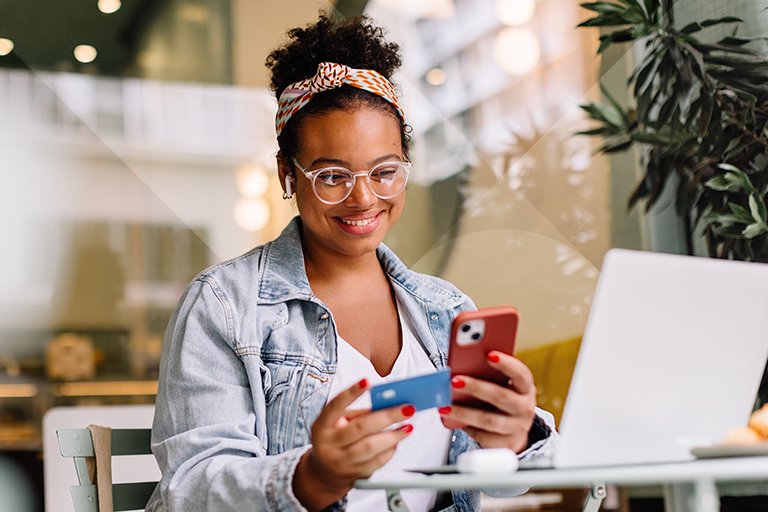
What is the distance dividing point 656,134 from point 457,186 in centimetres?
114

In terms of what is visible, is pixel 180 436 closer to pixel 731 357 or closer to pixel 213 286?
pixel 213 286

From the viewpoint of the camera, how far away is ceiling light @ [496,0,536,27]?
341cm

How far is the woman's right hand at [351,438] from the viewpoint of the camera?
0.78 m

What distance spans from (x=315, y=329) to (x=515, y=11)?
265cm

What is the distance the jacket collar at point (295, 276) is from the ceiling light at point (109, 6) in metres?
2.62

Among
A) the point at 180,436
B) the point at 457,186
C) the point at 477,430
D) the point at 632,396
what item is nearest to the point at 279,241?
the point at 180,436

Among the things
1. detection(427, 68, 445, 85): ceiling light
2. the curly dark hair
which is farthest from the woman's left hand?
detection(427, 68, 445, 85): ceiling light

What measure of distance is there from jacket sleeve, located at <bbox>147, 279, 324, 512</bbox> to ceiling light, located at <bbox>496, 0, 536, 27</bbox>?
8.72ft

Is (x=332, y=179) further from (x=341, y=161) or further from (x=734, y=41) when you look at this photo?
(x=734, y=41)

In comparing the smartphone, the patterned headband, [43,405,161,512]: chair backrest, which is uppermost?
the patterned headband

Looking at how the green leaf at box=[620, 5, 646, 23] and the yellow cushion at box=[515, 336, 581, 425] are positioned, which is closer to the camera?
the green leaf at box=[620, 5, 646, 23]

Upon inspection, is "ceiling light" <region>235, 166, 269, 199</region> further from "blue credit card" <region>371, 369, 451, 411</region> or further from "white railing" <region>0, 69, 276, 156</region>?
"blue credit card" <region>371, 369, 451, 411</region>

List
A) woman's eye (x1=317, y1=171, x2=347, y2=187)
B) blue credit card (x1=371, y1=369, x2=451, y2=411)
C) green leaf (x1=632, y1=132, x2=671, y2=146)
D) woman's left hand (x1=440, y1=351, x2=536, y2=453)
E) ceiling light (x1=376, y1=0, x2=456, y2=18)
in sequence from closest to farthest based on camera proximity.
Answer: blue credit card (x1=371, y1=369, x2=451, y2=411) → woman's left hand (x1=440, y1=351, x2=536, y2=453) → woman's eye (x1=317, y1=171, x2=347, y2=187) → green leaf (x1=632, y1=132, x2=671, y2=146) → ceiling light (x1=376, y1=0, x2=456, y2=18)

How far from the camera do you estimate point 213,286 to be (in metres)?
1.25
